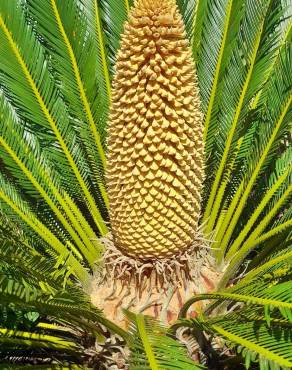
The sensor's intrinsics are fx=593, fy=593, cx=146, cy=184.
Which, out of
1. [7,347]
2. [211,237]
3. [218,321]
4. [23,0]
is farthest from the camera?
[23,0]

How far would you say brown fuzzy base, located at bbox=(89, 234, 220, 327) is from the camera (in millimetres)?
2479

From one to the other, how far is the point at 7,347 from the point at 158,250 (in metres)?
0.73

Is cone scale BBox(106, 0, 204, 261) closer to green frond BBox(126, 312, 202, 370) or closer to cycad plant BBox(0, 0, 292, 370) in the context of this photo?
cycad plant BBox(0, 0, 292, 370)

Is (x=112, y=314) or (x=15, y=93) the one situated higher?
(x=15, y=93)

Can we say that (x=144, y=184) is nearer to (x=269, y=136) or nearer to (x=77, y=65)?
(x=269, y=136)

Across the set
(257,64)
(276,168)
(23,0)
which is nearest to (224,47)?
(257,64)

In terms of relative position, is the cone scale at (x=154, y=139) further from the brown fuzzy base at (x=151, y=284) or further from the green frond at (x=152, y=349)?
the green frond at (x=152, y=349)

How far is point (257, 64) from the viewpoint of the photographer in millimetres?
2957

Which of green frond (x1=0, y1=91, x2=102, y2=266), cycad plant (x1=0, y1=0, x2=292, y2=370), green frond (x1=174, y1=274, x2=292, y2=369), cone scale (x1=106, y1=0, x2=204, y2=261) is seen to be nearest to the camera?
green frond (x1=174, y1=274, x2=292, y2=369)

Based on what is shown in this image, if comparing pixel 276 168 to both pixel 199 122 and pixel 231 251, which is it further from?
pixel 199 122

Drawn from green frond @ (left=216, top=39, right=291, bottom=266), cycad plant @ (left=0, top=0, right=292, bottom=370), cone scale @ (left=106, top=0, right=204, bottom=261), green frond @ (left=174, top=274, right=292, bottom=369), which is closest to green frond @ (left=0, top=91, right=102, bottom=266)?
cycad plant @ (left=0, top=0, right=292, bottom=370)

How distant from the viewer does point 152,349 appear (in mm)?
1926

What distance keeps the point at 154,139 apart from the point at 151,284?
0.63 meters

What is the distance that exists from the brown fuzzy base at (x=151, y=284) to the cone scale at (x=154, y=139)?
0.05 metres
